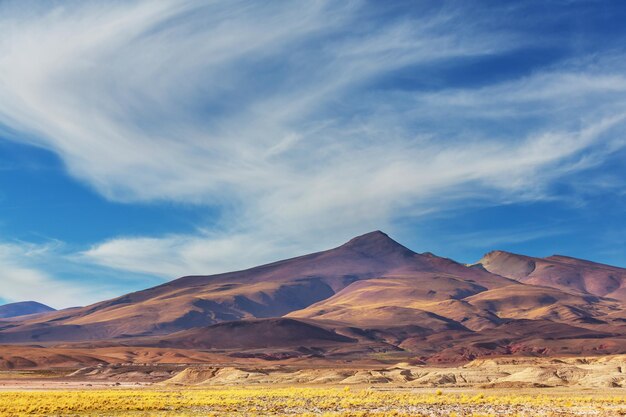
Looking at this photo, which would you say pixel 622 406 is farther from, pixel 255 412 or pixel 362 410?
pixel 255 412

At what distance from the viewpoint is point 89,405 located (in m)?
52.9

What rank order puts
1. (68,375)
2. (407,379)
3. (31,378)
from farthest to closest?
(68,375), (31,378), (407,379)

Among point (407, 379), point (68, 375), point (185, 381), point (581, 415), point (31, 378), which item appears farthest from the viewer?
point (68, 375)

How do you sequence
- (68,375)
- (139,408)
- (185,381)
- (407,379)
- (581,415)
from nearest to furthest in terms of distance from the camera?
1. (581,415)
2. (139,408)
3. (407,379)
4. (185,381)
5. (68,375)

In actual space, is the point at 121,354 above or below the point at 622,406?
above

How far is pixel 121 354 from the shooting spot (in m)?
195

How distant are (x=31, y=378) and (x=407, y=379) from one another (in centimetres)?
6781

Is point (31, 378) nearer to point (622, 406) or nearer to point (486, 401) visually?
point (486, 401)

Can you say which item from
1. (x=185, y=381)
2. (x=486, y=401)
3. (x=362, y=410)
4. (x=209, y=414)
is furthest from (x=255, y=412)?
(x=185, y=381)

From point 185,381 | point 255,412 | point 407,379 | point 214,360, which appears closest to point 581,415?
point 255,412

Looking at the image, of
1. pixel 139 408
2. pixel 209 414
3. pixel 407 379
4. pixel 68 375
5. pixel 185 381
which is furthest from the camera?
pixel 68 375

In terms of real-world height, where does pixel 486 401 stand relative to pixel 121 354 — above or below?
below

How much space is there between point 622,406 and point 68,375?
353 ft

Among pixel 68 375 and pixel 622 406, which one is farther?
pixel 68 375
